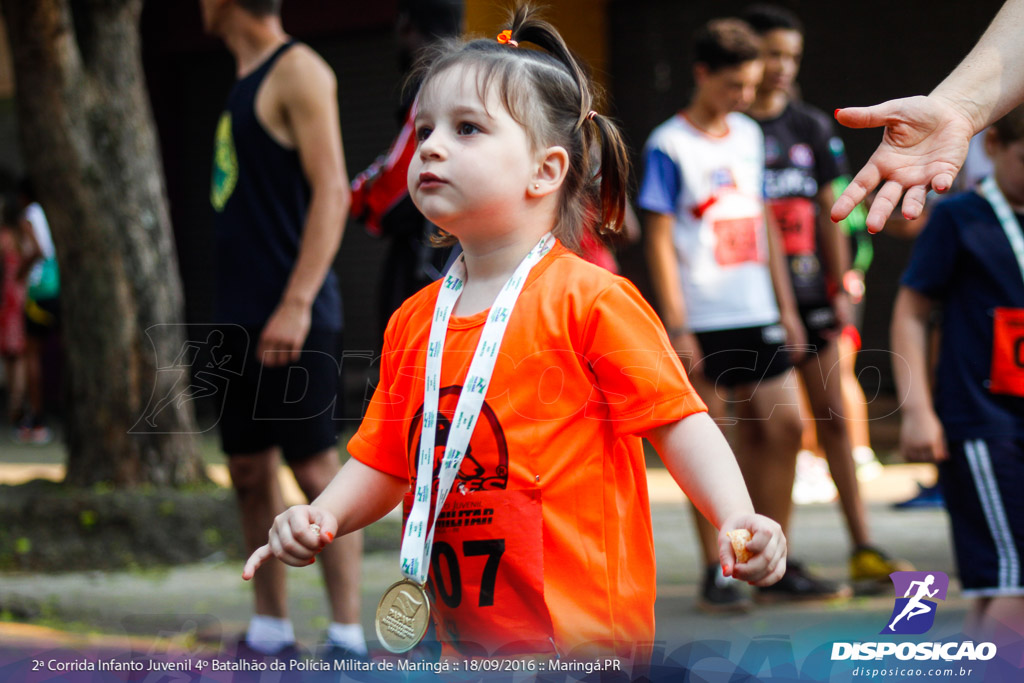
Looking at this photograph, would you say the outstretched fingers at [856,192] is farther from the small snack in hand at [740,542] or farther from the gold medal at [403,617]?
the gold medal at [403,617]

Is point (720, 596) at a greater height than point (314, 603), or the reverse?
point (720, 596)

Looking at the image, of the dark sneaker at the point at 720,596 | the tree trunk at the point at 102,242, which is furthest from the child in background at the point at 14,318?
the dark sneaker at the point at 720,596

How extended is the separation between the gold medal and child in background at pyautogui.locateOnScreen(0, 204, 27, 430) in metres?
9.61

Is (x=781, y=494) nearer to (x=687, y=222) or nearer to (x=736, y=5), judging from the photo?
(x=687, y=222)

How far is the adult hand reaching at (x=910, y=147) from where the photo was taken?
188 centimetres

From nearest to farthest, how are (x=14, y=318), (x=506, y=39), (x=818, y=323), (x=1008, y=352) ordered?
(x=506, y=39) < (x=1008, y=352) < (x=818, y=323) < (x=14, y=318)

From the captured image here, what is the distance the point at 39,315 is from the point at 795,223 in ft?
27.3

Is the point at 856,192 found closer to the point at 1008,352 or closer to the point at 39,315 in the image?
the point at 1008,352

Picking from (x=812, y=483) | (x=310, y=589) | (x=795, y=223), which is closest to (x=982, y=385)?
(x=795, y=223)

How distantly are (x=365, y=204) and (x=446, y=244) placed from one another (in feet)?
3.45

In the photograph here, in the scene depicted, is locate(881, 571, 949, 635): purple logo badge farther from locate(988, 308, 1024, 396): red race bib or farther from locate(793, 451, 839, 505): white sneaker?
locate(793, 451, 839, 505): white sneaker

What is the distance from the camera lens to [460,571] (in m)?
1.97

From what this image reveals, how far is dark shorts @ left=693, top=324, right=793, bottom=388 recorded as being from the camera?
4.33 metres

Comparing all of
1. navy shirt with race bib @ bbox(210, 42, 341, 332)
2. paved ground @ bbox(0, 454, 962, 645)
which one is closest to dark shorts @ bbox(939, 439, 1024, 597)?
paved ground @ bbox(0, 454, 962, 645)
